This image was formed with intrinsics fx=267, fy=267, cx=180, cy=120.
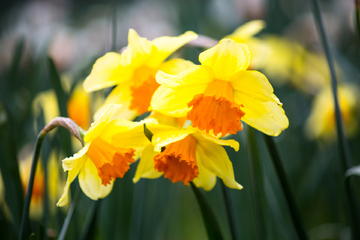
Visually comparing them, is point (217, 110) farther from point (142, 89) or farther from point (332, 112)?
point (332, 112)

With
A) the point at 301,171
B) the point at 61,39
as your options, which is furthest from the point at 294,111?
the point at 61,39

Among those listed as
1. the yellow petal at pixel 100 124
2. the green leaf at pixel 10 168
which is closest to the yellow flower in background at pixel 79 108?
the green leaf at pixel 10 168

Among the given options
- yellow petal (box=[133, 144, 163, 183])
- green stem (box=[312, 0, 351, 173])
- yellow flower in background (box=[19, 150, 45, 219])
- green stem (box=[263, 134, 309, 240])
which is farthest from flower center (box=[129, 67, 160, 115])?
yellow flower in background (box=[19, 150, 45, 219])

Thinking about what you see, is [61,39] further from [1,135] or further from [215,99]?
[215,99]

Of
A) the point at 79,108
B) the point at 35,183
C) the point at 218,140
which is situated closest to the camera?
the point at 218,140

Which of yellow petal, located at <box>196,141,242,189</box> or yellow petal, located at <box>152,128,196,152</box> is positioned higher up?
yellow petal, located at <box>152,128,196,152</box>

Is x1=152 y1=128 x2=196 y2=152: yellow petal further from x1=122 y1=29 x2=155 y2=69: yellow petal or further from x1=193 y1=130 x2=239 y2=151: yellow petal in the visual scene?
x1=122 y1=29 x2=155 y2=69: yellow petal

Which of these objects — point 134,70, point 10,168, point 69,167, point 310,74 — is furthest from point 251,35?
point 310,74

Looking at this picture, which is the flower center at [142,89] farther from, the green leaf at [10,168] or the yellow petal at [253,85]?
the green leaf at [10,168]
